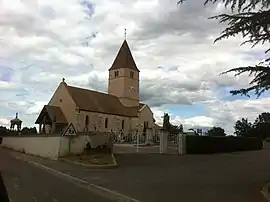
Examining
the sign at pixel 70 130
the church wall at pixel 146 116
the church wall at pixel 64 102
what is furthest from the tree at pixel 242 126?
the sign at pixel 70 130

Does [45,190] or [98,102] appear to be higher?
[98,102]

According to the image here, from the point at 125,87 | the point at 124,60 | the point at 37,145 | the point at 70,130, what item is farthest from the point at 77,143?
the point at 124,60

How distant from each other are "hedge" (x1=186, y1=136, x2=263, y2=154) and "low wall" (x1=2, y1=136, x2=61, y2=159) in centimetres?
1112

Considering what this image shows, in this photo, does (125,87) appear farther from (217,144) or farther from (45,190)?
(45,190)

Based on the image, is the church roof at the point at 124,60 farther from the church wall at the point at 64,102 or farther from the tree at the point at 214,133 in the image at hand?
the tree at the point at 214,133

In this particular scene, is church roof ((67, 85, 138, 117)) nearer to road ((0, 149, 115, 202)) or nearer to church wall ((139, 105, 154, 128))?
church wall ((139, 105, 154, 128))

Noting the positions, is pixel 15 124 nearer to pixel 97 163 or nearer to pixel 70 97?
pixel 70 97

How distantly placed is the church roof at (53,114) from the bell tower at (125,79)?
1597 centimetres

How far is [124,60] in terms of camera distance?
303 feet

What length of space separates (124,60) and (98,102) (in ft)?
53.8

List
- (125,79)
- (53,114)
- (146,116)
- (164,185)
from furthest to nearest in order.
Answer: (125,79) < (146,116) < (53,114) < (164,185)

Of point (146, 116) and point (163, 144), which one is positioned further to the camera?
point (146, 116)

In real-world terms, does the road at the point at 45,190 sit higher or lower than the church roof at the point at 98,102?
lower

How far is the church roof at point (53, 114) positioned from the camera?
239 ft
